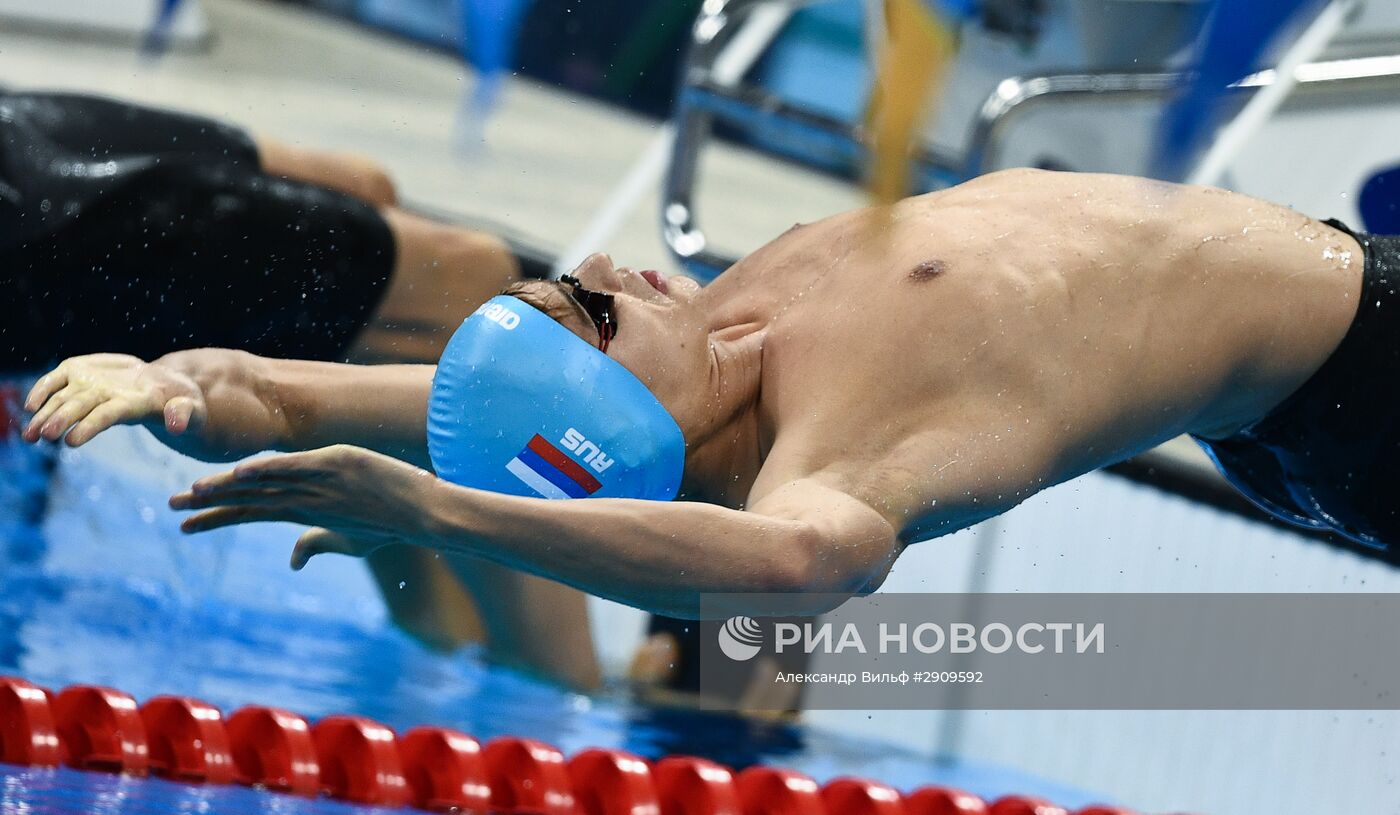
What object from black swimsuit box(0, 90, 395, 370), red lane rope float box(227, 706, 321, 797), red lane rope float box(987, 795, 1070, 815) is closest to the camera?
red lane rope float box(227, 706, 321, 797)

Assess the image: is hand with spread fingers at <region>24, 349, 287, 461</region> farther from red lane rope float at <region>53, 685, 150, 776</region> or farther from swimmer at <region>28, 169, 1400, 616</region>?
red lane rope float at <region>53, 685, 150, 776</region>

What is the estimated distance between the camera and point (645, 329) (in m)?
2.16

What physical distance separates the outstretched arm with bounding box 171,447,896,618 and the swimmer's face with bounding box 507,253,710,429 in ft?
1.05

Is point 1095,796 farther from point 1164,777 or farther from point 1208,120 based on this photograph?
point 1208,120

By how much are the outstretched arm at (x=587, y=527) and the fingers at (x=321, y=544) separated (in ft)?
0.25

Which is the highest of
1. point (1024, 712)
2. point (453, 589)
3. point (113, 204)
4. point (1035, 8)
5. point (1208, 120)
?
point (1035, 8)

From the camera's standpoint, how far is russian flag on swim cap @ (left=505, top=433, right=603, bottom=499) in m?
2.08

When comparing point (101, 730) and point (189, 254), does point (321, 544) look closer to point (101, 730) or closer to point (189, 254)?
point (101, 730)

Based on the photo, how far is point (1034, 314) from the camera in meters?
2.09

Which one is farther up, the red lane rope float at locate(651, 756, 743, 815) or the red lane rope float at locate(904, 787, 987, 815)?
the red lane rope float at locate(904, 787, 987, 815)

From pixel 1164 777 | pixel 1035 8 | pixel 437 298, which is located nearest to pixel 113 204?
pixel 437 298

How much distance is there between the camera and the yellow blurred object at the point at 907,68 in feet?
5.41

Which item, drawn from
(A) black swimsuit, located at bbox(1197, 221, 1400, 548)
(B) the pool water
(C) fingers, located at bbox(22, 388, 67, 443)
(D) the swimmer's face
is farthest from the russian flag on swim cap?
(A) black swimsuit, located at bbox(1197, 221, 1400, 548)

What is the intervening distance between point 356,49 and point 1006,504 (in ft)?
27.7
